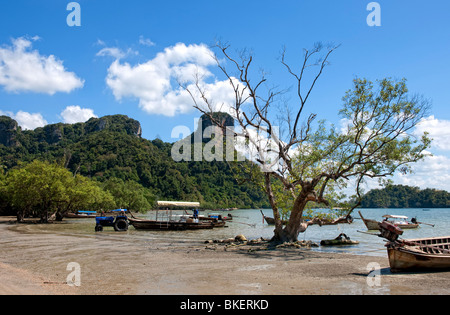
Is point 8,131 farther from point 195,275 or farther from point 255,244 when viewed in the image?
point 195,275

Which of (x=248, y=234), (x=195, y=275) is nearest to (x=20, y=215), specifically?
(x=248, y=234)

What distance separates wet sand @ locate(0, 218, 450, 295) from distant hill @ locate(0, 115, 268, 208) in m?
80.1

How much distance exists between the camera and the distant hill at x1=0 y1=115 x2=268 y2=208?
338 ft

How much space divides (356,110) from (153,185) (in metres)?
94.5

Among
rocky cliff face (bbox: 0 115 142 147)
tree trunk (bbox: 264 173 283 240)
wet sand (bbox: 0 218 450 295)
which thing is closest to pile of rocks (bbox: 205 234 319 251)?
tree trunk (bbox: 264 173 283 240)

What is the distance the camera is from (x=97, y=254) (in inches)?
603

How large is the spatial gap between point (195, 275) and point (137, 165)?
4062 inches

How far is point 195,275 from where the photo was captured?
1055 cm

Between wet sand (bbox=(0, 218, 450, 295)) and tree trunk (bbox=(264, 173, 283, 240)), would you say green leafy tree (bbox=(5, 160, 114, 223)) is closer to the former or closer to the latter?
wet sand (bbox=(0, 218, 450, 295))
